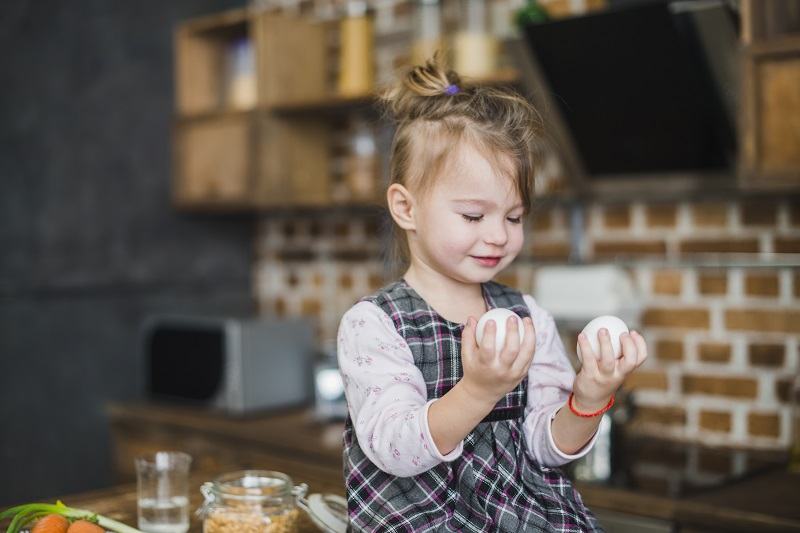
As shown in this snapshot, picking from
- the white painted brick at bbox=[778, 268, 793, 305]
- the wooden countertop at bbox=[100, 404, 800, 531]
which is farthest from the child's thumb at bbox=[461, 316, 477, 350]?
the white painted brick at bbox=[778, 268, 793, 305]

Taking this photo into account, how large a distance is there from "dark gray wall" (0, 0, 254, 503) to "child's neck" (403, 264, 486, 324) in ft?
6.89

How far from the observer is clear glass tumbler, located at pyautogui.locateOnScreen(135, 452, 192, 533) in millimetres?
1340

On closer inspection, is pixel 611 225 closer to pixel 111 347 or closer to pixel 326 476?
pixel 326 476

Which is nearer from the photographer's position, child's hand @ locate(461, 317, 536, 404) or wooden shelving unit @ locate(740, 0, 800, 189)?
child's hand @ locate(461, 317, 536, 404)

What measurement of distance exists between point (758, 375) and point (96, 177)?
7.13 ft

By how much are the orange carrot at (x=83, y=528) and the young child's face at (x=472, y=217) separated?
1.78ft

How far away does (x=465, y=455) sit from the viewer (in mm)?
1174

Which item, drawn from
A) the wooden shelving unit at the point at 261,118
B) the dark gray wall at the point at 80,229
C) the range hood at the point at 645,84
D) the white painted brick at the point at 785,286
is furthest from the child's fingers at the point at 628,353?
the dark gray wall at the point at 80,229

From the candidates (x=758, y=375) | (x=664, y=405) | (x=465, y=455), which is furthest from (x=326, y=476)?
(x=465, y=455)

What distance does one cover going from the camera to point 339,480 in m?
2.31

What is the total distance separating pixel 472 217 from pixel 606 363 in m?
0.25

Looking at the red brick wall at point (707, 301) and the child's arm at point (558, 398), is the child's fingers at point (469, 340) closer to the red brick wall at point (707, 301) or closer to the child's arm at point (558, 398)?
the child's arm at point (558, 398)

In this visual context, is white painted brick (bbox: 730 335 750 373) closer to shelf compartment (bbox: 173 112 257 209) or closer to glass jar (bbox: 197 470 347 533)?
glass jar (bbox: 197 470 347 533)

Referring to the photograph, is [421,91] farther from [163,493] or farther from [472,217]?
[163,493]
